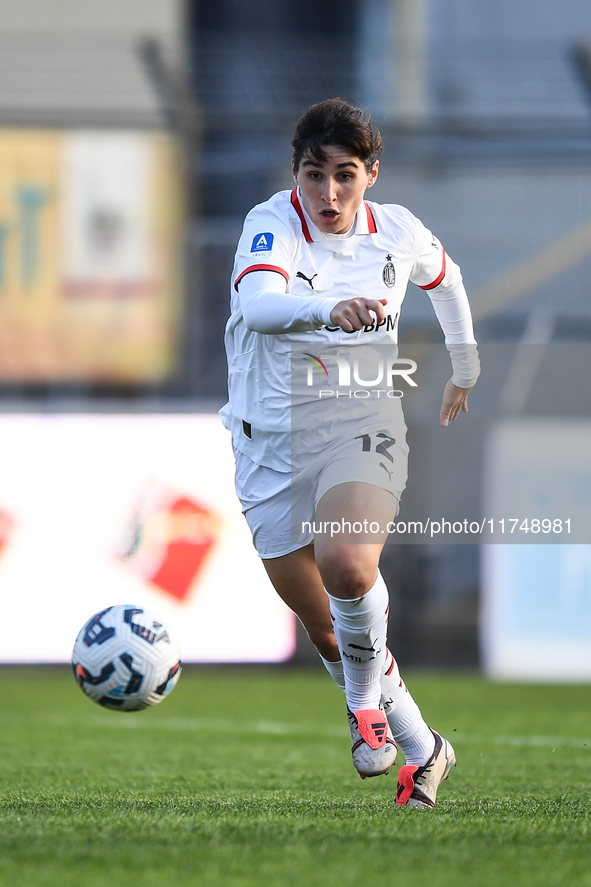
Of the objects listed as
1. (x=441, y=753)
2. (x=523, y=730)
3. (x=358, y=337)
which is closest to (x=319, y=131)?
(x=358, y=337)

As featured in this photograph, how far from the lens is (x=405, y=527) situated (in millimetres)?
11641

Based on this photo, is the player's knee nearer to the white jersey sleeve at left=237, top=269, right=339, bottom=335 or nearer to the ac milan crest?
the white jersey sleeve at left=237, top=269, right=339, bottom=335

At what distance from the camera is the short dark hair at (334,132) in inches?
146

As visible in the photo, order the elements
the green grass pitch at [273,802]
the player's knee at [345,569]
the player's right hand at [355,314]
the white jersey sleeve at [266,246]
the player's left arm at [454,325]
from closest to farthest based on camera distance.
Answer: the green grass pitch at [273,802] < the player's right hand at [355,314] < the player's knee at [345,569] < the white jersey sleeve at [266,246] < the player's left arm at [454,325]

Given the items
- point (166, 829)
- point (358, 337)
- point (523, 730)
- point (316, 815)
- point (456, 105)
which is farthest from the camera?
point (456, 105)

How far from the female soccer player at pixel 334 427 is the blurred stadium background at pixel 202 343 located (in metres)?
6.76

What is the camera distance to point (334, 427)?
385 cm

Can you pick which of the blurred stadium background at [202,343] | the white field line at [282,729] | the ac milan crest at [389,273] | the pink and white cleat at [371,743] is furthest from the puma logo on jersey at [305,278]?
the blurred stadium background at [202,343]

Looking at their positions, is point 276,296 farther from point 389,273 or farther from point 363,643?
point 363,643

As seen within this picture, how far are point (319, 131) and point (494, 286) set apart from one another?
8.32 meters

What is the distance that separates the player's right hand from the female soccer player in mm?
288

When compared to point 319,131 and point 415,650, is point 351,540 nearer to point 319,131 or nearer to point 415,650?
point 319,131

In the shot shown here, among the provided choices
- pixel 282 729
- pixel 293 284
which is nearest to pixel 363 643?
pixel 293 284

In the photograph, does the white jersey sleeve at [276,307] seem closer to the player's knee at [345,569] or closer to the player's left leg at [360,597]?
the player's left leg at [360,597]
